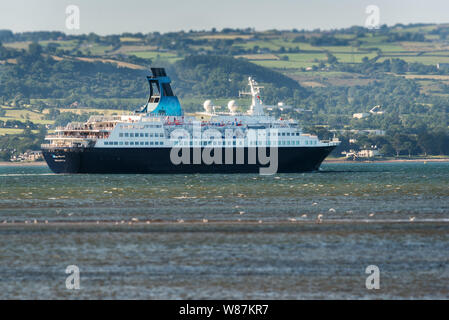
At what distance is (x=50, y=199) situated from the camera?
84000 mm

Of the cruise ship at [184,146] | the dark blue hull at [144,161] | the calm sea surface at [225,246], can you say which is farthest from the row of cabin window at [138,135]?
the calm sea surface at [225,246]

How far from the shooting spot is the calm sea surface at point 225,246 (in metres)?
38.7

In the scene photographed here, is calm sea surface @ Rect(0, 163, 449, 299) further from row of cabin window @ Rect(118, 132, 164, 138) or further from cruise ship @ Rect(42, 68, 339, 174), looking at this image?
row of cabin window @ Rect(118, 132, 164, 138)

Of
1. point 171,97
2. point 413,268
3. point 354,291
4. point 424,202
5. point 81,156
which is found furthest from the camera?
point 171,97

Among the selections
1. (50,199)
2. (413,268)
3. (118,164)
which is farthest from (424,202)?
(118,164)

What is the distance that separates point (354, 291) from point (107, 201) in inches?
1773

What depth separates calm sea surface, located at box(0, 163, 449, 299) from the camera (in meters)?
38.7

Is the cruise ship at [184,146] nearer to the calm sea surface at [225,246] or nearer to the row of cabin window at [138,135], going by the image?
the row of cabin window at [138,135]

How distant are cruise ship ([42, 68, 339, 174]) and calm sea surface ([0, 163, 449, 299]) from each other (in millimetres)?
46572

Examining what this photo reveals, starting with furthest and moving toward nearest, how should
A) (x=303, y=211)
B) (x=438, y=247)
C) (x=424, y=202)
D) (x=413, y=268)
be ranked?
(x=424, y=202), (x=303, y=211), (x=438, y=247), (x=413, y=268)

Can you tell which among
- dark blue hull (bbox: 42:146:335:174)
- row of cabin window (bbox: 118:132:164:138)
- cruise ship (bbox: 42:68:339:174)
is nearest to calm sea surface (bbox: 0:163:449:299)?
dark blue hull (bbox: 42:146:335:174)

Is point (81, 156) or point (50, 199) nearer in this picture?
point (50, 199)

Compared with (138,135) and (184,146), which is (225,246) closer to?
(138,135)
